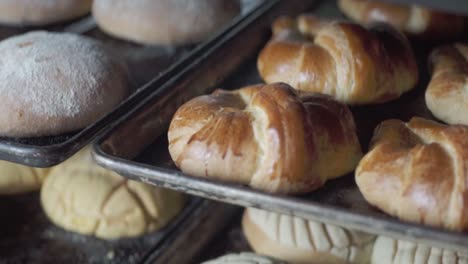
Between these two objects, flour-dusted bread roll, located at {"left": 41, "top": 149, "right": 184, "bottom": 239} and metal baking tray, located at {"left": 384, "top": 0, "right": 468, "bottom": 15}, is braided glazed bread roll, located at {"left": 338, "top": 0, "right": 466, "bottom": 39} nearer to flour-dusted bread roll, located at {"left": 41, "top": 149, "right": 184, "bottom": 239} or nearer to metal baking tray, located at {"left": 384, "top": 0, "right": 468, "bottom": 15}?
metal baking tray, located at {"left": 384, "top": 0, "right": 468, "bottom": 15}

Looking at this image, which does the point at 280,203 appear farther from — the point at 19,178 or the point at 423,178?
the point at 19,178

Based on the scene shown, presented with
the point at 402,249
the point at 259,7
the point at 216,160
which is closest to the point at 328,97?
the point at 216,160


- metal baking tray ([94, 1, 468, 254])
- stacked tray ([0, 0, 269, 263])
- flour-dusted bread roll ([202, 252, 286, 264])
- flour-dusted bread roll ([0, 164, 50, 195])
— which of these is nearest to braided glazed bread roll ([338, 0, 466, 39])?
metal baking tray ([94, 1, 468, 254])

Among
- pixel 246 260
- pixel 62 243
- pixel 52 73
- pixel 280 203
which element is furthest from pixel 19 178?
pixel 280 203

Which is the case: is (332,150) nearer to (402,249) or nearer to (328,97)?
(328,97)

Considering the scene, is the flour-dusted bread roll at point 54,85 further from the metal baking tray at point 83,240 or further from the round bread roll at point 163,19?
the metal baking tray at point 83,240

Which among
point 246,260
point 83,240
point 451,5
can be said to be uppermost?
point 451,5

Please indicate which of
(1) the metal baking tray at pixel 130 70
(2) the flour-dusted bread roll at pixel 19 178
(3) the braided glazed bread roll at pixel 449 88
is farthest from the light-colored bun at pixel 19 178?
(3) the braided glazed bread roll at pixel 449 88
